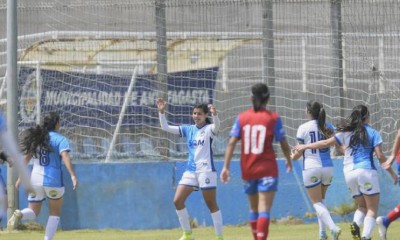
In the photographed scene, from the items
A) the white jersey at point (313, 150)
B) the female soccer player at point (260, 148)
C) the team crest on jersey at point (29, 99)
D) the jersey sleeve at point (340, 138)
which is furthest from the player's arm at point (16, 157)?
the team crest on jersey at point (29, 99)

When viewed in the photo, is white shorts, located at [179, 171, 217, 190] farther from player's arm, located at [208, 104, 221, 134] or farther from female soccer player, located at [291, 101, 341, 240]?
female soccer player, located at [291, 101, 341, 240]

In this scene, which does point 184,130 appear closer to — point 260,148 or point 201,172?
point 201,172

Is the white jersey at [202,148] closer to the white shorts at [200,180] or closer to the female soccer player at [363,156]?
the white shorts at [200,180]

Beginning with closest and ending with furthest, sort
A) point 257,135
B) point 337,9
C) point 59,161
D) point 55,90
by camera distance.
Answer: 1. point 257,135
2. point 59,161
3. point 337,9
4. point 55,90

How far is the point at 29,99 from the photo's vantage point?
20922 millimetres

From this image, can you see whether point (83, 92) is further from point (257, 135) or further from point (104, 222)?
point (257, 135)

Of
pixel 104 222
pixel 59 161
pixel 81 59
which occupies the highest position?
pixel 81 59

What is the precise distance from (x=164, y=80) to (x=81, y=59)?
1725 millimetres

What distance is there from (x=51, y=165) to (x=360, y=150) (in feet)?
13.8

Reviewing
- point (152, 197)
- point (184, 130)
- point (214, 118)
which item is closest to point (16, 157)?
point (214, 118)

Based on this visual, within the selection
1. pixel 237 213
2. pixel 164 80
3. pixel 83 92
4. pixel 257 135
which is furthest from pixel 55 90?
pixel 257 135

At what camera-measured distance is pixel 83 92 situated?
20.8 m

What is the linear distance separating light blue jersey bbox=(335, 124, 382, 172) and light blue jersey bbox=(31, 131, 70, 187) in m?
3.76

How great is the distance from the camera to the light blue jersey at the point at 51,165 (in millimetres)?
14977
